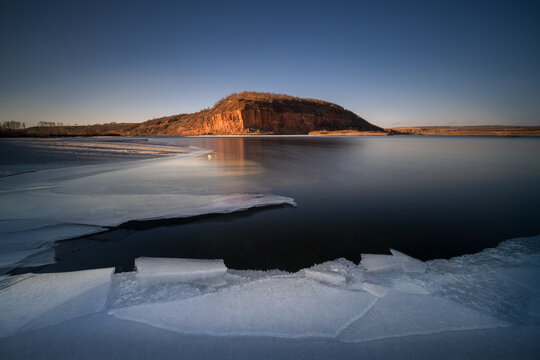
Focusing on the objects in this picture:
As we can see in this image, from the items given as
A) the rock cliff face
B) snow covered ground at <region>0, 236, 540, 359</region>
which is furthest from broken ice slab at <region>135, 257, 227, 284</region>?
the rock cliff face

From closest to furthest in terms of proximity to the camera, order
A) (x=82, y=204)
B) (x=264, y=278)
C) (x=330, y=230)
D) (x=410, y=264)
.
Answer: (x=264, y=278), (x=410, y=264), (x=330, y=230), (x=82, y=204)

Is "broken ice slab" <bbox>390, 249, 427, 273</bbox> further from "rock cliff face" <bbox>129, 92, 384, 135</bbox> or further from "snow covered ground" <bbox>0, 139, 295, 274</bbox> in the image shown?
"rock cliff face" <bbox>129, 92, 384, 135</bbox>

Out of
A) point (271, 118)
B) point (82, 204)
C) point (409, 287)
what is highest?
point (271, 118)

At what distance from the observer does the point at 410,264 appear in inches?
102

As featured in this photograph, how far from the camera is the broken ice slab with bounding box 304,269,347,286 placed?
2251 mm

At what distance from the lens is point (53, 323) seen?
1.68 m

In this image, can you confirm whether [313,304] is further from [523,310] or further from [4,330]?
[4,330]

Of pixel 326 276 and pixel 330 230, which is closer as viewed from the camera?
pixel 326 276

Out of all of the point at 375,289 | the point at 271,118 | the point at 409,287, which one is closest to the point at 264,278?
the point at 375,289

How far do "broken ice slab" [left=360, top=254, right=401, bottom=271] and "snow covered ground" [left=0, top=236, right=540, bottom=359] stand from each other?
0.07ft

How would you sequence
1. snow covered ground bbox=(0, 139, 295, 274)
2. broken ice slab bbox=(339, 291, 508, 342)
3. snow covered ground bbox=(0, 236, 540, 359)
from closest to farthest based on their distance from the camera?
Result: snow covered ground bbox=(0, 236, 540, 359) < broken ice slab bbox=(339, 291, 508, 342) < snow covered ground bbox=(0, 139, 295, 274)

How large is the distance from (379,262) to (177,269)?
2240mm

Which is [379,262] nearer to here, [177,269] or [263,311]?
[263,311]

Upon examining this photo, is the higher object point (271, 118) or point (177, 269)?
point (271, 118)
